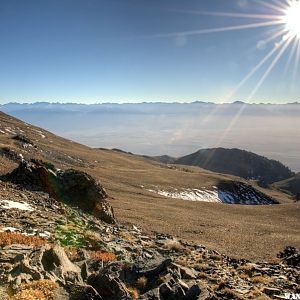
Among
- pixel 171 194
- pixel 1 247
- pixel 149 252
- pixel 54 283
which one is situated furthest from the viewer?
pixel 171 194

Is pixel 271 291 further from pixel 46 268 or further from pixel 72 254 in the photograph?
pixel 46 268

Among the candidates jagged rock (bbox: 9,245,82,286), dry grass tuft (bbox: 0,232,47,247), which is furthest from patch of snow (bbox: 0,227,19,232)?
jagged rock (bbox: 9,245,82,286)

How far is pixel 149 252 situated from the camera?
23.1m

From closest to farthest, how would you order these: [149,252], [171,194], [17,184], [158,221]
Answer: [149,252], [17,184], [158,221], [171,194]

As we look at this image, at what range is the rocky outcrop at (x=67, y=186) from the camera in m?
34.0

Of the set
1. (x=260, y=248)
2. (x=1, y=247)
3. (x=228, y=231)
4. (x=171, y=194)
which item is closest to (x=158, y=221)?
(x=228, y=231)

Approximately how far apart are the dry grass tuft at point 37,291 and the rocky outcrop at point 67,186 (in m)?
20.9

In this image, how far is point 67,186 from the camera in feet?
116

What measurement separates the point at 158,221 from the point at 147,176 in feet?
165

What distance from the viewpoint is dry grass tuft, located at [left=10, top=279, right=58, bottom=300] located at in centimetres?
1086

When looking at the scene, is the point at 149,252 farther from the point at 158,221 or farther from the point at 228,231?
the point at 228,231

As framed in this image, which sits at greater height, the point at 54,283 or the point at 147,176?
the point at 54,283

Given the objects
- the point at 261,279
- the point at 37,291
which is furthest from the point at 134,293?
the point at 261,279

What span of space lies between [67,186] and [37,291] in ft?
79.6
